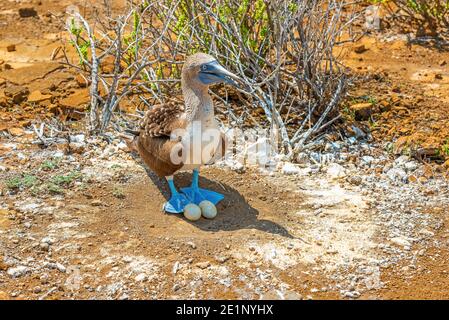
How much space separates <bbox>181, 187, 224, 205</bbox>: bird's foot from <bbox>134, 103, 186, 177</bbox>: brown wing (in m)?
0.28

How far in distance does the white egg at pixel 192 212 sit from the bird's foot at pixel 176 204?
74 mm

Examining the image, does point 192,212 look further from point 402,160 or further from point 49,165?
point 402,160

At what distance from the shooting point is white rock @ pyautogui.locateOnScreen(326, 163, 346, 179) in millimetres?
5531

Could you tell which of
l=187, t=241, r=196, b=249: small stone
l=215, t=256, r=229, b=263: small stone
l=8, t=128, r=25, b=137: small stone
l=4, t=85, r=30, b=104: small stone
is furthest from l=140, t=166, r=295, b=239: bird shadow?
l=4, t=85, r=30, b=104: small stone

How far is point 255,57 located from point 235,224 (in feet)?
6.62

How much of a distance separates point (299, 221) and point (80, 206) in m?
1.55

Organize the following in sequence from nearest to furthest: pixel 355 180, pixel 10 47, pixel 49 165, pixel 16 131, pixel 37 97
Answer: pixel 355 180 → pixel 49 165 → pixel 16 131 → pixel 37 97 → pixel 10 47

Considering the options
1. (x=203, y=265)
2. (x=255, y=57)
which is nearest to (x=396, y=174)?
(x=255, y=57)

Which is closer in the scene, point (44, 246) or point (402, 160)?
point (44, 246)

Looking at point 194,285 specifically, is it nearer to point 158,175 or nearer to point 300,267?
point 300,267

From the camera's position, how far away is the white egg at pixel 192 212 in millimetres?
4859

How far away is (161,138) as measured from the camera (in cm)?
495

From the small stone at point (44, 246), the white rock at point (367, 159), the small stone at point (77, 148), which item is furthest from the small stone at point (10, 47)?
the white rock at point (367, 159)

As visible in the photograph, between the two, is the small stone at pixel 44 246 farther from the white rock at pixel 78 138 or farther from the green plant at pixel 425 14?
the green plant at pixel 425 14
